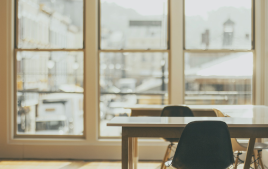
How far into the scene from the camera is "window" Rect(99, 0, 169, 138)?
4508 millimetres

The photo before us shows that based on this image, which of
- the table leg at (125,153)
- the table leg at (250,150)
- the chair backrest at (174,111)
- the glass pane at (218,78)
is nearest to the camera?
the table leg at (125,153)

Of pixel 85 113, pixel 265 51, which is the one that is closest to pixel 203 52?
pixel 265 51

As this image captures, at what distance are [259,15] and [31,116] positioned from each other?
4107 millimetres

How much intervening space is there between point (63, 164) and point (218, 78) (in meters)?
2.82

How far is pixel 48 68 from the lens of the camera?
458 cm

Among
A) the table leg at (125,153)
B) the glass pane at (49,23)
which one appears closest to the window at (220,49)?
the glass pane at (49,23)

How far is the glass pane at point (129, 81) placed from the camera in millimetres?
4504

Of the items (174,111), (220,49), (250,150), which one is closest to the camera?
(250,150)

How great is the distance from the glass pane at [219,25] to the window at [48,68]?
6.15 ft

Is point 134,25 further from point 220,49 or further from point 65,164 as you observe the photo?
point 65,164

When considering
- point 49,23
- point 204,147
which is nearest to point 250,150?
point 204,147

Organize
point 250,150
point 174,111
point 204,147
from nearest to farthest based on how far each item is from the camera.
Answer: point 204,147
point 250,150
point 174,111

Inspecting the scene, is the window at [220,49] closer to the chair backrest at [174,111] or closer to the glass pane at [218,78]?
the glass pane at [218,78]

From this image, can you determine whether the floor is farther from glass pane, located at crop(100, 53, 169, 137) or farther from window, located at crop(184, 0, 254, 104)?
window, located at crop(184, 0, 254, 104)
